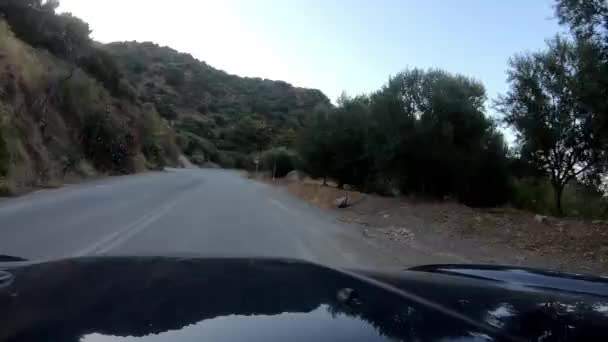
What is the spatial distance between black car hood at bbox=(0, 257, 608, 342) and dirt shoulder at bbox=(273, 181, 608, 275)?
700 cm

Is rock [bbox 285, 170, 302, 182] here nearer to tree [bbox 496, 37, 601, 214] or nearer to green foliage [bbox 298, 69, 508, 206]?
green foliage [bbox 298, 69, 508, 206]

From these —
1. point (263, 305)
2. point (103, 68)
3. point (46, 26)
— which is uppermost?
point (46, 26)

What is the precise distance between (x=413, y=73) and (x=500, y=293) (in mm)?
17725

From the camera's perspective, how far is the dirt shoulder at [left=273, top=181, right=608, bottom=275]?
11250 millimetres

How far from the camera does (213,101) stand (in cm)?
13425

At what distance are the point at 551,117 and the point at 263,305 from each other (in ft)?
50.6

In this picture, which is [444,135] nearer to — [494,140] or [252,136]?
[494,140]

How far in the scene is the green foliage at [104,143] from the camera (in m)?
37.2

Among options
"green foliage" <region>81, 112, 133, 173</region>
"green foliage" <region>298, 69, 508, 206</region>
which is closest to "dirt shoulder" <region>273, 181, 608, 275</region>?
"green foliage" <region>298, 69, 508, 206</region>

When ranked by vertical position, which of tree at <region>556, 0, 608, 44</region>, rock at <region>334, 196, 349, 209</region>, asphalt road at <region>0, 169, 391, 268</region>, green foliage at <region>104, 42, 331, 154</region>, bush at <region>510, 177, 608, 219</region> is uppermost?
green foliage at <region>104, 42, 331, 154</region>

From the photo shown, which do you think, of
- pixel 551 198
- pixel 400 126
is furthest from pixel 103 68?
pixel 551 198

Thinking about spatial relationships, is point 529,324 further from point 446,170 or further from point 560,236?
point 446,170

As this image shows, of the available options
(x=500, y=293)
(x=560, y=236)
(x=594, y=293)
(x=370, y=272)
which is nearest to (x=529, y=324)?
(x=500, y=293)

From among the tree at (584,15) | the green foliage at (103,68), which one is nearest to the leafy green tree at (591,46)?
the tree at (584,15)
